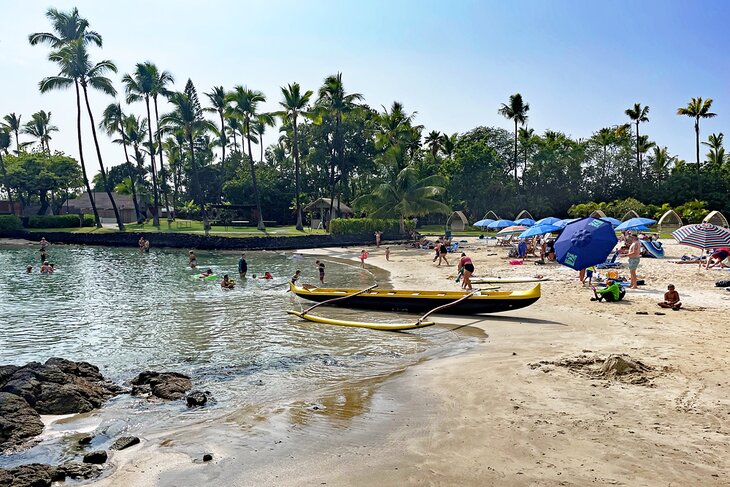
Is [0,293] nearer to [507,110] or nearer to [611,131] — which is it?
[507,110]

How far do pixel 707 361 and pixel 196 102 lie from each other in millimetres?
74012

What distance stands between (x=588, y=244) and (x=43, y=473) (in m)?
15.6

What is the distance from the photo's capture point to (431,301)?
17781mm

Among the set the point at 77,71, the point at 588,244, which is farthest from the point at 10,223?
the point at 588,244

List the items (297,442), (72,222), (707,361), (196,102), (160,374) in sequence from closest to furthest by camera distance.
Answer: (297,442)
(707,361)
(160,374)
(72,222)
(196,102)

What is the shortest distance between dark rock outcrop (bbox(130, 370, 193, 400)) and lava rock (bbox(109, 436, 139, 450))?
2.10 metres

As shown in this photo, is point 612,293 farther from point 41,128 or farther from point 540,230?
point 41,128

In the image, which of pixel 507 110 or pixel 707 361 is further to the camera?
pixel 507 110

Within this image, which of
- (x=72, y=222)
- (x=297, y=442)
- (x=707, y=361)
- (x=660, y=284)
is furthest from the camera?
(x=72, y=222)

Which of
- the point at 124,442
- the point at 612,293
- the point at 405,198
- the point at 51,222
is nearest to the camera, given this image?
the point at 124,442

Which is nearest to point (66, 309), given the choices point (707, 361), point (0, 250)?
point (707, 361)

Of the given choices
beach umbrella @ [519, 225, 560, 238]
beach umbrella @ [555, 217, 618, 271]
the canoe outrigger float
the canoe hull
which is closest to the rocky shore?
the canoe outrigger float

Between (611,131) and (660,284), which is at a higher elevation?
(611,131)

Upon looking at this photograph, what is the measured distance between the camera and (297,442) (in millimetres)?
8102
